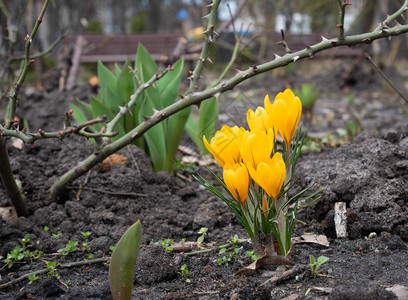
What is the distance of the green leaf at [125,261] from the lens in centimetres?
145

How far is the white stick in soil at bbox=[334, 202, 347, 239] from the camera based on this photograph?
6.97ft

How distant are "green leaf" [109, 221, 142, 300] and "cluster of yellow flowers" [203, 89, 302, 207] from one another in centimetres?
A: 38

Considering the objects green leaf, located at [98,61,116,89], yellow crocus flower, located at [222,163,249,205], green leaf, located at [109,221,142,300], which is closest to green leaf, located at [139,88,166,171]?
green leaf, located at [98,61,116,89]

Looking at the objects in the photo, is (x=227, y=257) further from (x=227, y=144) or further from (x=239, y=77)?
(x=239, y=77)

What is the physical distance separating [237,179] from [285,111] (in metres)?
0.30

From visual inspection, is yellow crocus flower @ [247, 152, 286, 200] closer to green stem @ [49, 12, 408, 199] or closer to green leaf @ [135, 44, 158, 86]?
green stem @ [49, 12, 408, 199]

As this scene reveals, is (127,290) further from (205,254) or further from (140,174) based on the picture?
(140,174)

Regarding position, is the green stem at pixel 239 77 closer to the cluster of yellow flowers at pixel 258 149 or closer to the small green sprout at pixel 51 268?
the cluster of yellow flowers at pixel 258 149

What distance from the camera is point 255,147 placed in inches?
63.9

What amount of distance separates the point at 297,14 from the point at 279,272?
11001 mm

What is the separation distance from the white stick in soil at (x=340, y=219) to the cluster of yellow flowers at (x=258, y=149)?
1.88 ft

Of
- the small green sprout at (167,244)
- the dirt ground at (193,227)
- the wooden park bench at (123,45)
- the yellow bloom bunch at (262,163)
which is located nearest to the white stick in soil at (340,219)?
the dirt ground at (193,227)

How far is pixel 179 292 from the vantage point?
175cm

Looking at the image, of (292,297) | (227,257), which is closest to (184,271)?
(227,257)
